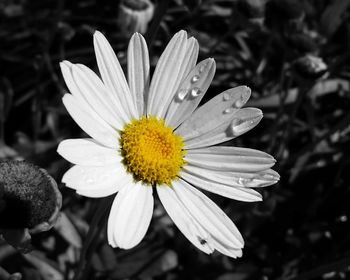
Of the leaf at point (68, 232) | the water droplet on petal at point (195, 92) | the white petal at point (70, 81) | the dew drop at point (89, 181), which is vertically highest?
the white petal at point (70, 81)

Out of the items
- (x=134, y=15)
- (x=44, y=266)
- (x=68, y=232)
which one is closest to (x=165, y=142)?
(x=68, y=232)

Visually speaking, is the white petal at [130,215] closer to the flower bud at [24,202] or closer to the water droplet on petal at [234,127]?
the flower bud at [24,202]

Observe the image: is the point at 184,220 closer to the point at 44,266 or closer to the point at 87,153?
the point at 87,153

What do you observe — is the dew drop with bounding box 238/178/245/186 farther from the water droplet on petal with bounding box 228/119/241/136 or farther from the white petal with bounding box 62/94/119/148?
the white petal with bounding box 62/94/119/148

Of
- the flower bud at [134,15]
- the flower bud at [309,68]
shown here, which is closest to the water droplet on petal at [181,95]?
the flower bud at [309,68]

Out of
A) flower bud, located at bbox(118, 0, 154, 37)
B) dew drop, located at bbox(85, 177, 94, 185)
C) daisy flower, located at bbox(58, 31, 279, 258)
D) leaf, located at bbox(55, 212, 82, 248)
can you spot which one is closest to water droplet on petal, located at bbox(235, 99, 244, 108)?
daisy flower, located at bbox(58, 31, 279, 258)

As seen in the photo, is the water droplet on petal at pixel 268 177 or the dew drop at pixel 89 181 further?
the water droplet on petal at pixel 268 177

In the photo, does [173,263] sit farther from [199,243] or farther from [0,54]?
[0,54]

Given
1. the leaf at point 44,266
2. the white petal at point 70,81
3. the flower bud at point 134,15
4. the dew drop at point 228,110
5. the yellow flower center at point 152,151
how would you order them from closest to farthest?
1. the white petal at point 70,81
2. the yellow flower center at point 152,151
3. the dew drop at point 228,110
4. the leaf at point 44,266
5. the flower bud at point 134,15
